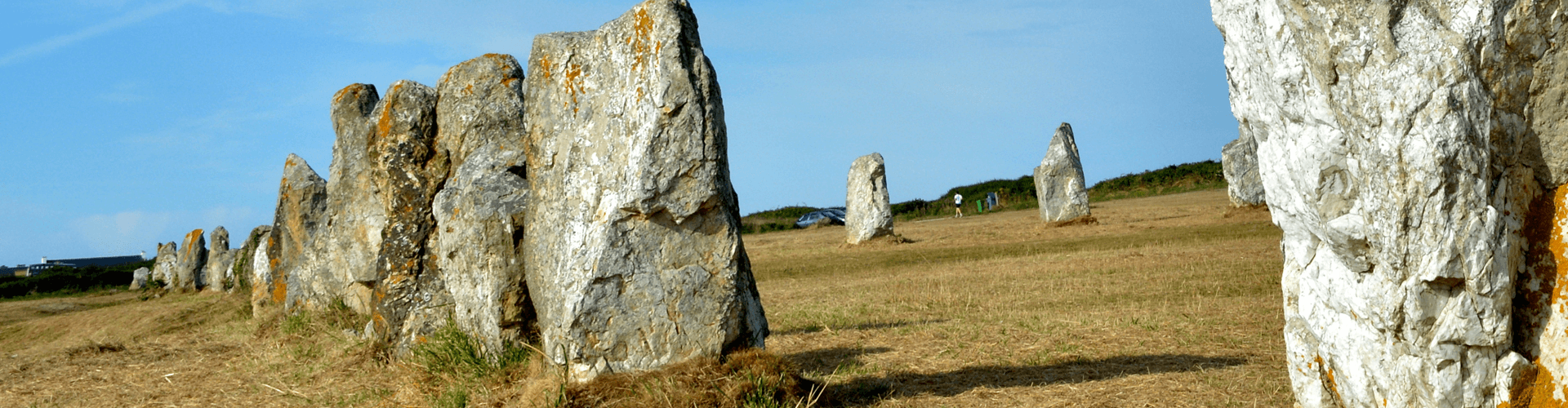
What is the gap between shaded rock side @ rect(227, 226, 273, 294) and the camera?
63.3 ft

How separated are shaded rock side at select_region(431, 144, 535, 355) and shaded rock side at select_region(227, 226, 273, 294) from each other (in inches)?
501

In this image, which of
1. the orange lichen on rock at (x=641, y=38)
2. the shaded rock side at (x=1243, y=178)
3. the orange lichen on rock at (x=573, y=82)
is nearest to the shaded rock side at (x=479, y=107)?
the orange lichen on rock at (x=573, y=82)

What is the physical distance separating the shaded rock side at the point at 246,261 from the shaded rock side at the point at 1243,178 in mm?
19076

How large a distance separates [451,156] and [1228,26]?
6.41 meters

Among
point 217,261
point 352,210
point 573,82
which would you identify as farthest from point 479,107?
point 217,261

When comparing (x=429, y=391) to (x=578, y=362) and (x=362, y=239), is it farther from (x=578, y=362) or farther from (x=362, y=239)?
(x=362, y=239)

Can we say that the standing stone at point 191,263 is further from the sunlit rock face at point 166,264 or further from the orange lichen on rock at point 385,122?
the orange lichen on rock at point 385,122

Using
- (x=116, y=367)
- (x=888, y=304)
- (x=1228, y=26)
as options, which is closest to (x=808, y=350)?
(x=888, y=304)

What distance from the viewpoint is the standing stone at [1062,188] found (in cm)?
2341

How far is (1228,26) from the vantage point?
4.61 metres

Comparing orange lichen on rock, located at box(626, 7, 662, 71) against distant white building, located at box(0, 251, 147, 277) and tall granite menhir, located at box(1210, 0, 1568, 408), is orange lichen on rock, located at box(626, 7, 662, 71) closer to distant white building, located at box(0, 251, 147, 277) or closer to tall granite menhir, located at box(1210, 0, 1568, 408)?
tall granite menhir, located at box(1210, 0, 1568, 408)

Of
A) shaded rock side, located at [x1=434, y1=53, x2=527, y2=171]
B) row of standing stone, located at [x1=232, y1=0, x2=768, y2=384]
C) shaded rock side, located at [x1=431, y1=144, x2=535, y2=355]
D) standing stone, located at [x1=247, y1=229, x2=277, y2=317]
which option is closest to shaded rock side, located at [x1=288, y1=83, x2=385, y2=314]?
shaded rock side, located at [x1=434, y1=53, x2=527, y2=171]

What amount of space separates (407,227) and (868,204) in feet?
47.9

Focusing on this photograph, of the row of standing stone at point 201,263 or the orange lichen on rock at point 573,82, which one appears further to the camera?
the row of standing stone at point 201,263
